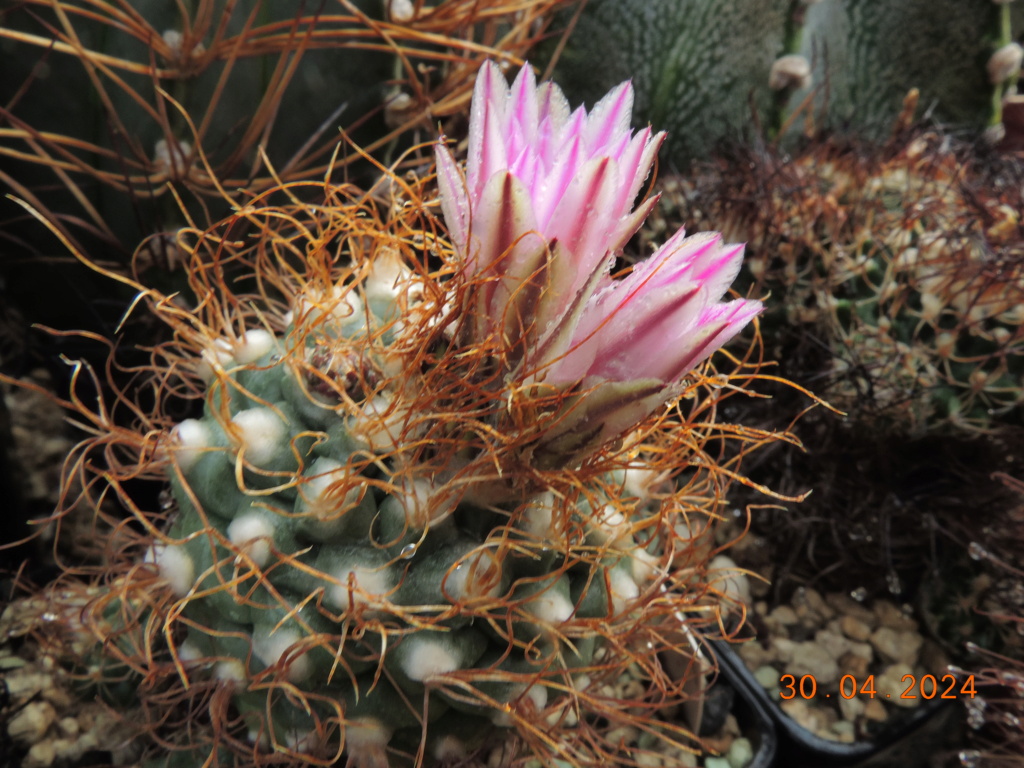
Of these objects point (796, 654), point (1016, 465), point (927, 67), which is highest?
point (927, 67)

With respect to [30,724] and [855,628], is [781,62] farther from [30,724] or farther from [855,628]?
[30,724]

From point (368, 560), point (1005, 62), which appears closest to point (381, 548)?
point (368, 560)

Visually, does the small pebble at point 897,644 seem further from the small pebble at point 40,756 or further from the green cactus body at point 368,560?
the small pebble at point 40,756

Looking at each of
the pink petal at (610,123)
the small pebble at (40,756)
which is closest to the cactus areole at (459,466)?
the pink petal at (610,123)

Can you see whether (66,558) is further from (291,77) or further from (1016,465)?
(1016,465)

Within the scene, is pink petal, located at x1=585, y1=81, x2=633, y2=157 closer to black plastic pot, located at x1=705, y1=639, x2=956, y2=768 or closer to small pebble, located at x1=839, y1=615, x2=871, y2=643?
black plastic pot, located at x1=705, y1=639, x2=956, y2=768

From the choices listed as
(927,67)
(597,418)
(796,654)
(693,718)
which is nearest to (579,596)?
(597,418)

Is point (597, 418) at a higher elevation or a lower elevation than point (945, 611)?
higher
